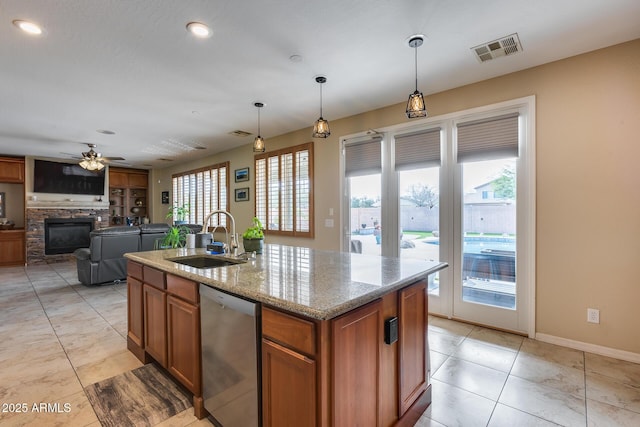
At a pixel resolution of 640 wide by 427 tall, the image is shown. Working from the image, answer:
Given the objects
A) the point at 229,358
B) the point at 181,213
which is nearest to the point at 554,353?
the point at 229,358

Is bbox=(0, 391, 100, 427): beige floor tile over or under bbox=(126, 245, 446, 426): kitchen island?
under

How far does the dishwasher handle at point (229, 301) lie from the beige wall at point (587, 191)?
290 centimetres

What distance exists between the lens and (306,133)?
5.01 meters

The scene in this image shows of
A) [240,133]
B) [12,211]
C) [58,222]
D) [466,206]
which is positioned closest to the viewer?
[466,206]

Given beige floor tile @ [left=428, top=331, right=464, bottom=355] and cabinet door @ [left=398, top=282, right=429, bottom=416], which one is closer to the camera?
cabinet door @ [left=398, top=282, right=429, bottom=416]

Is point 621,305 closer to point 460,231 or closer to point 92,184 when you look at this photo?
point 460,231

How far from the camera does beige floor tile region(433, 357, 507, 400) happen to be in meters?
2.14

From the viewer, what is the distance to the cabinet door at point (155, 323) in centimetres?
218

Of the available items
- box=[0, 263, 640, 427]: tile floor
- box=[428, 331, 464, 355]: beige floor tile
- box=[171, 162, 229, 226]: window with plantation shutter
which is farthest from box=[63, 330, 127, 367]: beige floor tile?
box=[171, 162, 229, 226]: window with plantation shutter

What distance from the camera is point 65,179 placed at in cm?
773

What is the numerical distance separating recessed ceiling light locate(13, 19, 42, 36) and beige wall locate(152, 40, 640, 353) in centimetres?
409

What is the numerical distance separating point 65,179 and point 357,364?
9457mm

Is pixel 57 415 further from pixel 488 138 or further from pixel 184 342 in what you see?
pixel 488 138

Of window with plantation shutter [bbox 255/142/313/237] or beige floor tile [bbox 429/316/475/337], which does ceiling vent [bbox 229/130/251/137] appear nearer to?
window with plantation shutter [bbox 255/142/313/237]
